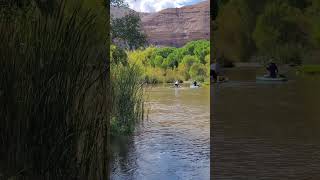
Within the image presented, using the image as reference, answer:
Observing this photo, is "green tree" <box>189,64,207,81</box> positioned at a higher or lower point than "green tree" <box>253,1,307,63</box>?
lower

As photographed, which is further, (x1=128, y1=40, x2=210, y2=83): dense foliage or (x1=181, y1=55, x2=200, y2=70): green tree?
(x1=181, y1=55, x2=200, y2=70): green tree

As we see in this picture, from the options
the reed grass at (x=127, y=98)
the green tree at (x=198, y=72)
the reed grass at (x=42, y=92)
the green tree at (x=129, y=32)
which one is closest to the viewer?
the reed grass at (x=42, y=92)

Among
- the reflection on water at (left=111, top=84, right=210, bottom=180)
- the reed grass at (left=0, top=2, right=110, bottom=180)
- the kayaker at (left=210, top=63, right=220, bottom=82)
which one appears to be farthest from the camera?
the kayaker at (left=210, top=63, right=220, bottom=82)

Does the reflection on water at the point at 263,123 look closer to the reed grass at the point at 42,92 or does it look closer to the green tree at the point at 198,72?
the green tree at the point at 198,72

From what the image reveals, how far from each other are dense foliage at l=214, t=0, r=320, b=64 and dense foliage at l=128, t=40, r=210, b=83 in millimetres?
196

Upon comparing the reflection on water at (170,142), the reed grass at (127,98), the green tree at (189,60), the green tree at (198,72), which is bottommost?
the reflection on water at (170,142)

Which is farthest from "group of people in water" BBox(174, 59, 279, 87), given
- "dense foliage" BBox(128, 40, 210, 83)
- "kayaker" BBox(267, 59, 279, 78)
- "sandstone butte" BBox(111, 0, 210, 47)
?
"sandstone butte" BBox(111, 0, 210, 47)

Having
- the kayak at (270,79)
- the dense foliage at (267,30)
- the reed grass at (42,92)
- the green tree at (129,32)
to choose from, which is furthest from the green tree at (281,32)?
the reed grass at (42,92)

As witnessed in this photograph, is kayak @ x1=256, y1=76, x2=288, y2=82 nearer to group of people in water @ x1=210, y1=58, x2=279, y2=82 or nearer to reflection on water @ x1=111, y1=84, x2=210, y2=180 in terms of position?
group of people in water @ x1=210, y1=58, x2=279, y2=82

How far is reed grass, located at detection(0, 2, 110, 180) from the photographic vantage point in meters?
1.32

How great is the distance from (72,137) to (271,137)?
250 cm

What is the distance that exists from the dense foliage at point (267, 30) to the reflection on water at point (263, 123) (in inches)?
6.0

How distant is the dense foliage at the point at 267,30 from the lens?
12.7 feet

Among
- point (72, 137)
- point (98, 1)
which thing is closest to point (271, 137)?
point (98, 1)
